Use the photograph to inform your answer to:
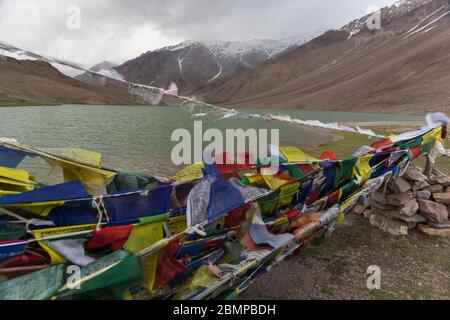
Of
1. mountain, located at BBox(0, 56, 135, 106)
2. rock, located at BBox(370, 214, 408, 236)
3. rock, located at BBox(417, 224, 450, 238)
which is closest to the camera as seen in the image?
rock, located at BBox(417, 224, 450, 238)

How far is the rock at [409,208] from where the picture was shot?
7.80 meters

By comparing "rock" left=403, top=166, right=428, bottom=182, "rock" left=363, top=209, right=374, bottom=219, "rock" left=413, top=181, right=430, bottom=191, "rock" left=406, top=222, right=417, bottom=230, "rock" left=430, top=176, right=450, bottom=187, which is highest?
"rock" left=403, top=166, right=428, bottom=182

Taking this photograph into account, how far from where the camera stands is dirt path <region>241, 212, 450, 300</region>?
5.54m

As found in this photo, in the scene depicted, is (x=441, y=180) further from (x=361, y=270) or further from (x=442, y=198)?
(x=361, y=270)

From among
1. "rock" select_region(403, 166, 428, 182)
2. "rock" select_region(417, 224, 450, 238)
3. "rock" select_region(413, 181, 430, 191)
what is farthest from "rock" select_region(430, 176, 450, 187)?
"rock" select_region(417, 224, 450, 238)

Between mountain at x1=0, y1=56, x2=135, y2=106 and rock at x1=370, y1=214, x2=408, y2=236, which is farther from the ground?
mountain at x1=0, y1=56, x2=135, y2=106

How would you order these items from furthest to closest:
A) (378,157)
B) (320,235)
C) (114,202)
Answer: (378,157), (320,235), (114,202)

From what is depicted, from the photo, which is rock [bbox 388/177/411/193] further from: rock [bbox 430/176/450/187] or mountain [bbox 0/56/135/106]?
mountain [bbox 0/56/135/106]

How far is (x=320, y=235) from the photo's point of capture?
20.4 feet

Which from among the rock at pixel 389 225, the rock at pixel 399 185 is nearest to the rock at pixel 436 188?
the rock at pixel 399 185

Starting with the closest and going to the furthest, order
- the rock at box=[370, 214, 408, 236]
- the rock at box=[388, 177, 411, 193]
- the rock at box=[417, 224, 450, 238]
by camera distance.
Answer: the rock at box=[417, 224, 450, 238]
the rock at box=[370, 214, 408, 236]
the rock at box=[388, 177, 411, 193]
